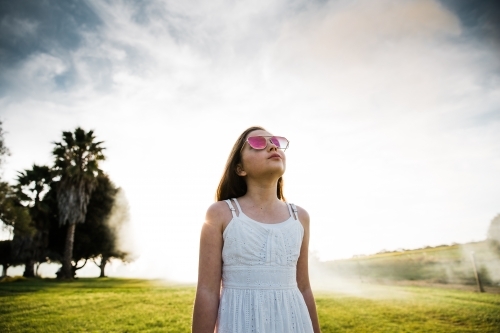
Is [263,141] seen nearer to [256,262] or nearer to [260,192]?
[260,192]

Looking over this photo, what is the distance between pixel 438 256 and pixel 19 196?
3718 cm

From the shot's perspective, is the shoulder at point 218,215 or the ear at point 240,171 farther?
the ear at point 240,171

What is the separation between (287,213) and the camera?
7.83ft

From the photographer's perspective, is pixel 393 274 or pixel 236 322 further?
pixel 393 274

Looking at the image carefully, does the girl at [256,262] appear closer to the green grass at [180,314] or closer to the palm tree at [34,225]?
the green grass at [180,314]

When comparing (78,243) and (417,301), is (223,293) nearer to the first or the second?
(417,301)

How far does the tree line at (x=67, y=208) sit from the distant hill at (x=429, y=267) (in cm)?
2385

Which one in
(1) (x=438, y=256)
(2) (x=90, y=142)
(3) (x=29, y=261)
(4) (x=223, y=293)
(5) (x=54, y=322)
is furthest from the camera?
(3) (x=29, y=261)

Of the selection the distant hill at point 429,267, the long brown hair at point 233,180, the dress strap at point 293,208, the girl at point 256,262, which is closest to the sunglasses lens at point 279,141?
the girl at point 256,262

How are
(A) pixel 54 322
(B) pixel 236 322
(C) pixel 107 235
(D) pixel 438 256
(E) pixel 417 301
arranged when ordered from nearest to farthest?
(B) pixel 236 322
(A) pixel 54 322
(E) pixel 417 301
(D) pixel 438 256
(C) pixel 107 235

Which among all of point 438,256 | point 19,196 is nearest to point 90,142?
point 19,196

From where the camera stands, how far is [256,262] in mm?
A: 2000

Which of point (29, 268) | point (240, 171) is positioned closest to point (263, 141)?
point (240, 171)

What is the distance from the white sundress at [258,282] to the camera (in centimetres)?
187
